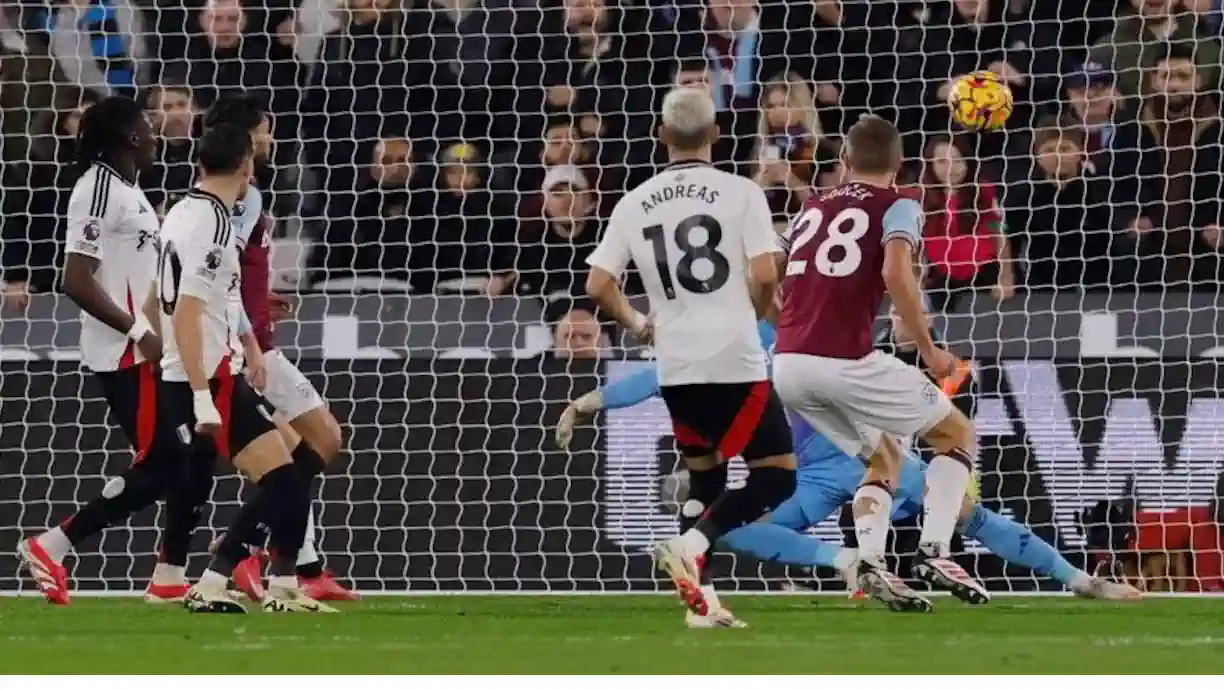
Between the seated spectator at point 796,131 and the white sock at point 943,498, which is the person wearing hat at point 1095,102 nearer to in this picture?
the seated spectator at point 796,131

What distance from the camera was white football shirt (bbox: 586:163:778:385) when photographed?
24.7ft

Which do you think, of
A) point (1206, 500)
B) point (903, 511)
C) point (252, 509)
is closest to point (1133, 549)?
point (1206, 500)

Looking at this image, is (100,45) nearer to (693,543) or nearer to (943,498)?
(943,498)

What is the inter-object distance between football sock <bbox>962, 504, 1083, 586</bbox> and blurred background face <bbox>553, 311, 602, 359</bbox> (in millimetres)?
1966

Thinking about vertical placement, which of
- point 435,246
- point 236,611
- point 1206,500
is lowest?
point 236,611

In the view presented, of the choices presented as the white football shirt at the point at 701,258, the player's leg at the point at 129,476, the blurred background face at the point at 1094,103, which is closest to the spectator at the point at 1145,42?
the blurred background face at the point at 1094,103

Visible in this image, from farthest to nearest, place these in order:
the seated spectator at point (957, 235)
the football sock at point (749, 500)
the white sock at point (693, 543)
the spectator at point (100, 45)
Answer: the spectator at point (100, 45) → the seated spectator at point (957, 235) → the football sock at point (749, 500) → the white sock at point (693, 543)

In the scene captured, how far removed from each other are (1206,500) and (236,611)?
13.9ft

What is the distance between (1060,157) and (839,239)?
3359 millimetres

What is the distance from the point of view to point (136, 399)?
8805mm

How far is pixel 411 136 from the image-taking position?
1214 centimetres

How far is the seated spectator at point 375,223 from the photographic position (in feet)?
38.4

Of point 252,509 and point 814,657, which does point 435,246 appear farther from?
point 814,657

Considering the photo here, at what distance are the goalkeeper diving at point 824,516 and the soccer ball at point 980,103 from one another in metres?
1.22
